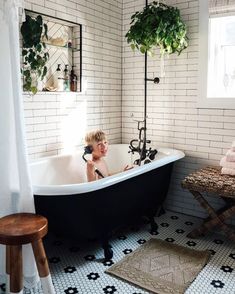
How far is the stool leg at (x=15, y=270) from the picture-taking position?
5.35ft

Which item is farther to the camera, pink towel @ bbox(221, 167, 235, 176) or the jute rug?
pink towel @ bbox(221, 167, 235, 176)

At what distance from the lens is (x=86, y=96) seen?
3.30 m

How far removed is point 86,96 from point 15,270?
2040 mm

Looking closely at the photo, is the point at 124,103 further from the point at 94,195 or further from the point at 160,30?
the point at 94,195

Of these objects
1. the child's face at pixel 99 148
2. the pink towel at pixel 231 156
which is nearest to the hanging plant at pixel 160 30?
the child's face at pixel 99 148

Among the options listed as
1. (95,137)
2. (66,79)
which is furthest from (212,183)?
(66,79)

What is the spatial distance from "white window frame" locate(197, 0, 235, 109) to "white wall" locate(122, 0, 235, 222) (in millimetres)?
46

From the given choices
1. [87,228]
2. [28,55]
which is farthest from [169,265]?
[28,55]

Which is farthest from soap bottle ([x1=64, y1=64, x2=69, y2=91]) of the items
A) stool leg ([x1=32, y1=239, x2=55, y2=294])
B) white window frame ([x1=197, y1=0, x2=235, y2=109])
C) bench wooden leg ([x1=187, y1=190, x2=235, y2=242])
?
stool leg ([x1=32, y1=239, x2=55, y2=294])

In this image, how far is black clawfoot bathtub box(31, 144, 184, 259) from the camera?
203 cm

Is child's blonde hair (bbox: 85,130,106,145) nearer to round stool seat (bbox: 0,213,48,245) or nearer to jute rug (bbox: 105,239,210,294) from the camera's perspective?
jute rug (bbox: 105,239,210,294)

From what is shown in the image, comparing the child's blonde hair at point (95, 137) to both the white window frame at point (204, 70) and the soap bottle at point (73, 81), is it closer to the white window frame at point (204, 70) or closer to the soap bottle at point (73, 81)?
the soap bottle at point (73, 81)

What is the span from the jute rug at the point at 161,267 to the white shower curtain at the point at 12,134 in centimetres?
68

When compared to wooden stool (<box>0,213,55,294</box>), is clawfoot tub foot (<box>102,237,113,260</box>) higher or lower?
lower
